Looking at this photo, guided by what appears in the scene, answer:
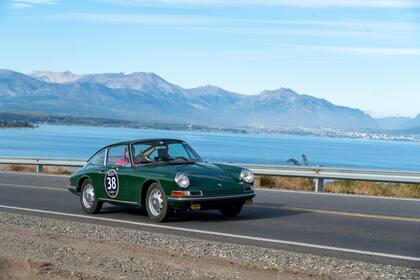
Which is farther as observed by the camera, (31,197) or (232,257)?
(31,197)

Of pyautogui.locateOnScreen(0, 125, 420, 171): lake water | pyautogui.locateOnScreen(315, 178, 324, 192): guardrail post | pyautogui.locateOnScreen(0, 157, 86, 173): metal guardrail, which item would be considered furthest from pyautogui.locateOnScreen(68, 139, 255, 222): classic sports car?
pyautogui.locateOnScreen(0, 125, 420, 171): lake water

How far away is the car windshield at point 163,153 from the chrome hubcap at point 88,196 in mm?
1328

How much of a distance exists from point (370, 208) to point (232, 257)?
6499 mm

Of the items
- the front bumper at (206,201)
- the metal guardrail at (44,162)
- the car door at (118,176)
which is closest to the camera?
the front bumper at (206,201)

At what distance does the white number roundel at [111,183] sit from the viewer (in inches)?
546

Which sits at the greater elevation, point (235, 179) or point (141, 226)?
point (235, 179)

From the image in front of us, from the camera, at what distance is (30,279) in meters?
8.23

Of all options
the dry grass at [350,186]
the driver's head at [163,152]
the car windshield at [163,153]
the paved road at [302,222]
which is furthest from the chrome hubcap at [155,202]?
the dry grass at [350,186]

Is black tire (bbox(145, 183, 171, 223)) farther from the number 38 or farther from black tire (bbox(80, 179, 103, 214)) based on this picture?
black tire (bbox(80, 179, 103, 214))

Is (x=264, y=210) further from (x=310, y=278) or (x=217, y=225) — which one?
(x=310, y=278)

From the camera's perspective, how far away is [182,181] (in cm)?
1254

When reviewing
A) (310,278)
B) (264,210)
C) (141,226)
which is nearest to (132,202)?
(141,226)

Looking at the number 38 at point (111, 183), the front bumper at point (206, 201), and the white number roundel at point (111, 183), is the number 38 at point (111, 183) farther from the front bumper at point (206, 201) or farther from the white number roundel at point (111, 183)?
the front bumper at point (206, 201)

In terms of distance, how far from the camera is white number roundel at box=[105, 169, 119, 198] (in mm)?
13859
